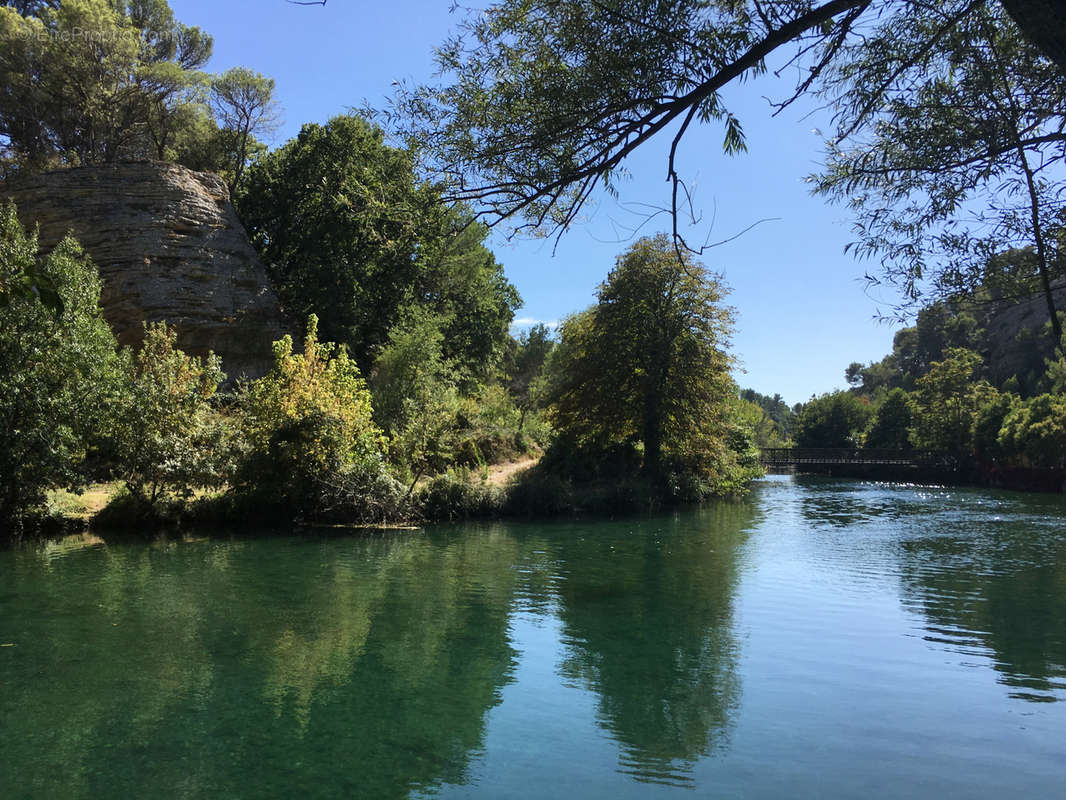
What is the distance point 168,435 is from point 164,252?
14.7 m

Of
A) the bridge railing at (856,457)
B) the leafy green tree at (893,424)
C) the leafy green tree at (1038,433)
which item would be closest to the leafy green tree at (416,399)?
the leafy green tree at (1038,433)

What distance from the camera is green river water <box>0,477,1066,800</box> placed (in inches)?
201

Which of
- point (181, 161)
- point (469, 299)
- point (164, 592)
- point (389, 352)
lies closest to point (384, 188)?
→ point (164, 592)

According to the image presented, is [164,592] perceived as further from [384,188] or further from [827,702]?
[827,702]

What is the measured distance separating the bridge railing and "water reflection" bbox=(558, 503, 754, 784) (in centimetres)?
4216

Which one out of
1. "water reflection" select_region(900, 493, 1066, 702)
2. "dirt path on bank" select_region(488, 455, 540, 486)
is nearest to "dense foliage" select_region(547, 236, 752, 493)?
"dirt path on bank" select_region(488, 455, 540, 486)

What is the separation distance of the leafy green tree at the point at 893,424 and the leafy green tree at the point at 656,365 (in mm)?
43786

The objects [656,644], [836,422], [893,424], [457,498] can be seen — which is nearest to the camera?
[656,644]

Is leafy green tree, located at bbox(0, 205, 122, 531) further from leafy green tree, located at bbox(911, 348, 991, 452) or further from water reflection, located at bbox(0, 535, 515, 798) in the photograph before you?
leafy green tree, located at bbox(911, 348, 991, 452)

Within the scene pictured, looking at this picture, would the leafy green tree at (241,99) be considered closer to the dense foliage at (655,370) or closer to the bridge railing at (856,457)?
the dense foliage at (655,370)

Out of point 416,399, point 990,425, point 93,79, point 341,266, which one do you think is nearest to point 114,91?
point 93,79

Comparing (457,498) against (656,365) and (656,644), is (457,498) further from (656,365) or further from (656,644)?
(656,644)

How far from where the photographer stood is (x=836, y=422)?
7738cm

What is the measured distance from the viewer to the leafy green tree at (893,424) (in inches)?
2505
